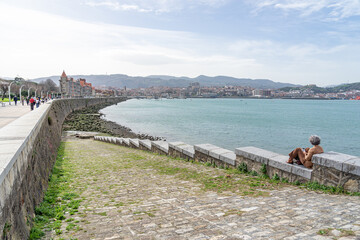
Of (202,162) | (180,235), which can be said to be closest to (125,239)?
(180,235)

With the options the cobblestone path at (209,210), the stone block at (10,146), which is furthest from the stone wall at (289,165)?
the stone block at (10,146)

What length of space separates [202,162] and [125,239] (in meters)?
5.77

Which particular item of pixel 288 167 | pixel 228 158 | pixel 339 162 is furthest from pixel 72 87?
pixel 339 162

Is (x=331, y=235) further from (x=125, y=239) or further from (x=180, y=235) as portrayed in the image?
(x=125, y=239)

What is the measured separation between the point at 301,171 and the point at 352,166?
117 cm

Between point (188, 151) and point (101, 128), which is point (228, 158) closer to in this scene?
point (188, 151)

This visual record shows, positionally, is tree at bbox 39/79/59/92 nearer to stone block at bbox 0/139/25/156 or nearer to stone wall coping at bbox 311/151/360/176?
stone block at bbox 0/139/25/156

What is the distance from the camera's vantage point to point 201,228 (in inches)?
159

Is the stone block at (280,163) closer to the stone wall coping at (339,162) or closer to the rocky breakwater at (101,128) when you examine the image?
the stone wall coping at (339,162)

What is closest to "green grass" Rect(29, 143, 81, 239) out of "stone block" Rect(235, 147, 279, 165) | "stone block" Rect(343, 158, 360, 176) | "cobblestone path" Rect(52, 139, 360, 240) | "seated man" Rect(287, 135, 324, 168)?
"cobblestone path" Rect(52, 139, 360, 240)

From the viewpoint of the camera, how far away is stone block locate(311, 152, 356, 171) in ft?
17.3

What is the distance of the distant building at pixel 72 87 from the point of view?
450 feet

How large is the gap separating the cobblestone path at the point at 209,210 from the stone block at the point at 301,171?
1.35ft

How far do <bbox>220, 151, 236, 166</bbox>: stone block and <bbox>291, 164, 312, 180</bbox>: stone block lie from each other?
6.71 feet
